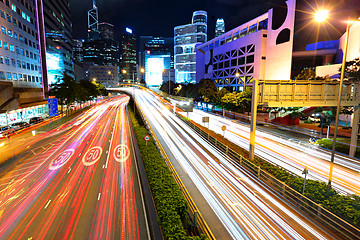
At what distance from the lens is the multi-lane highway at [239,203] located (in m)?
9.77

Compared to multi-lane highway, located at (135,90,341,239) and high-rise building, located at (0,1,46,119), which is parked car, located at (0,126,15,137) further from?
multi-lane highway, located at (135,90,341,239)

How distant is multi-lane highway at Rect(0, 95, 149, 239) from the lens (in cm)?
1034

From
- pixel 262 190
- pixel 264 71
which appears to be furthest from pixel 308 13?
pixel 262 190

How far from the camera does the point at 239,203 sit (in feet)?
40.2

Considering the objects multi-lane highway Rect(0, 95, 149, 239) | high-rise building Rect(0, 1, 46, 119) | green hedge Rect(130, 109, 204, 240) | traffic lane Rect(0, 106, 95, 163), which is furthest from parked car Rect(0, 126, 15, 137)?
green hedge Rect(130, 109, 204, 240)

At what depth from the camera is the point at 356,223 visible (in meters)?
9.27

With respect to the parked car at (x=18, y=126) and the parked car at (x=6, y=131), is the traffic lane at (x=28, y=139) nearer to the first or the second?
the parked car at (x=18, y=126)

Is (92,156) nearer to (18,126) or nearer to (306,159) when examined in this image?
(306,159)

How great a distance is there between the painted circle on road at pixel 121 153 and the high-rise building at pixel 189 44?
142 metres

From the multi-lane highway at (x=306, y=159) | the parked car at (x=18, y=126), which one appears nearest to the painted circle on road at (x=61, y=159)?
the parked car at (x=18, y=126)

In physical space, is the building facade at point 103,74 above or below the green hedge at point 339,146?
above

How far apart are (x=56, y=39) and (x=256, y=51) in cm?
7532

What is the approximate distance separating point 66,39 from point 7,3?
163 feet

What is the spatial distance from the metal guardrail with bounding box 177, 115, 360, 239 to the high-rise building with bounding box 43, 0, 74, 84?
66448 mm
